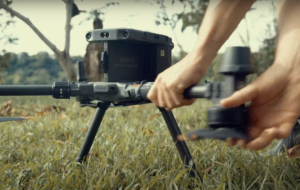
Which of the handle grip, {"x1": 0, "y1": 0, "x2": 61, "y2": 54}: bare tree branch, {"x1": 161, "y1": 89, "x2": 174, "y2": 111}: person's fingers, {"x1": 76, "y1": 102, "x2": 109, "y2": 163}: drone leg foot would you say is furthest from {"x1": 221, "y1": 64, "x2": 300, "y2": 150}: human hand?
{"x1": 0, "y1": 0, "x2": 61, "y2": 54}: bare tree branch

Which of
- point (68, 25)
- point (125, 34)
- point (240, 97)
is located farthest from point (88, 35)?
point (68, 25)

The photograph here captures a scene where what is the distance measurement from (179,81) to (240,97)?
8.6 inches

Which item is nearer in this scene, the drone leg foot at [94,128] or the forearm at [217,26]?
the forearm at [217,26]

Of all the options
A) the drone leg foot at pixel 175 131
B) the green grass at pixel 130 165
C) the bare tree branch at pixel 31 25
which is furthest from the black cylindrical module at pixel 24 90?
the bare tree branch at pixel 31 25

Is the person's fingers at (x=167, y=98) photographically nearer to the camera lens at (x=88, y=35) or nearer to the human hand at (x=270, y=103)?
the human hand at (x=270, y=103)

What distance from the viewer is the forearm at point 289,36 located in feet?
3.34

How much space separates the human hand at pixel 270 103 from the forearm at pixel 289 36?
2 cm

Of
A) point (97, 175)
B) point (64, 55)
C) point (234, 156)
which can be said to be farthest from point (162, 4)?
point (97, 175)

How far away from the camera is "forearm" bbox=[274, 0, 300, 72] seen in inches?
40.0

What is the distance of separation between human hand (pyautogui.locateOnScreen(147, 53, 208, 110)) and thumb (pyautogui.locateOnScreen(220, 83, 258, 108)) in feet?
0.59

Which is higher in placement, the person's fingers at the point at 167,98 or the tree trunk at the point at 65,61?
the tree trunk at the point at 65,61

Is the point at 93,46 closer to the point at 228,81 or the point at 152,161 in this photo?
the point at 152,161

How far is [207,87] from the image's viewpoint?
1.09 meters

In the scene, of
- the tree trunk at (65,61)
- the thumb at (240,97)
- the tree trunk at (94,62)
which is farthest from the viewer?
the tree trunk at (94,62)
